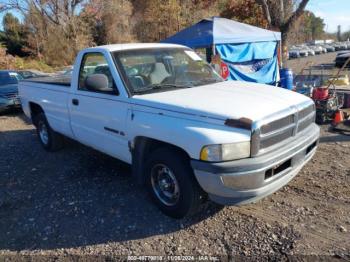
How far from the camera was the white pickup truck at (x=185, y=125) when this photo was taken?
318cm

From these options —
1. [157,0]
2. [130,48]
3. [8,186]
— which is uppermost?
[157,0]

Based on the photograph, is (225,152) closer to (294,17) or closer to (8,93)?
(8,93)

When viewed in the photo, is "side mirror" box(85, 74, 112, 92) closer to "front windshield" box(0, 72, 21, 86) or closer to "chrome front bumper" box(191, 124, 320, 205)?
"chrome front bumper" box(191, 124, 320, 205)

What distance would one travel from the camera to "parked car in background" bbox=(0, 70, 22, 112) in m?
11.3

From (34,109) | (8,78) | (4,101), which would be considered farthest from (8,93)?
(34,109)

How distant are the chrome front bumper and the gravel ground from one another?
49 centimetres

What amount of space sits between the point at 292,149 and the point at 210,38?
21.8 ft

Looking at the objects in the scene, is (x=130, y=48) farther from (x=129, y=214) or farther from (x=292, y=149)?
(x=292, y=149)

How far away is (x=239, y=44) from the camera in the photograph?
34.0 feet

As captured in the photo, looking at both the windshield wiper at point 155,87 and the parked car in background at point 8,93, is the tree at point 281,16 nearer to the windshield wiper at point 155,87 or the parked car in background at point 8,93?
the parked car in background at point 8,93

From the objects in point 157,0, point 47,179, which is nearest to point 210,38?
point 47,179

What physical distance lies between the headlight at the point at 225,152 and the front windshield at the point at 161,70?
1.34m

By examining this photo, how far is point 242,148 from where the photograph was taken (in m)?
3.17

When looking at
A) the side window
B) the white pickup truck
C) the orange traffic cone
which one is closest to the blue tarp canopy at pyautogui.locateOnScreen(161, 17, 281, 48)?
the orange traffic cone
